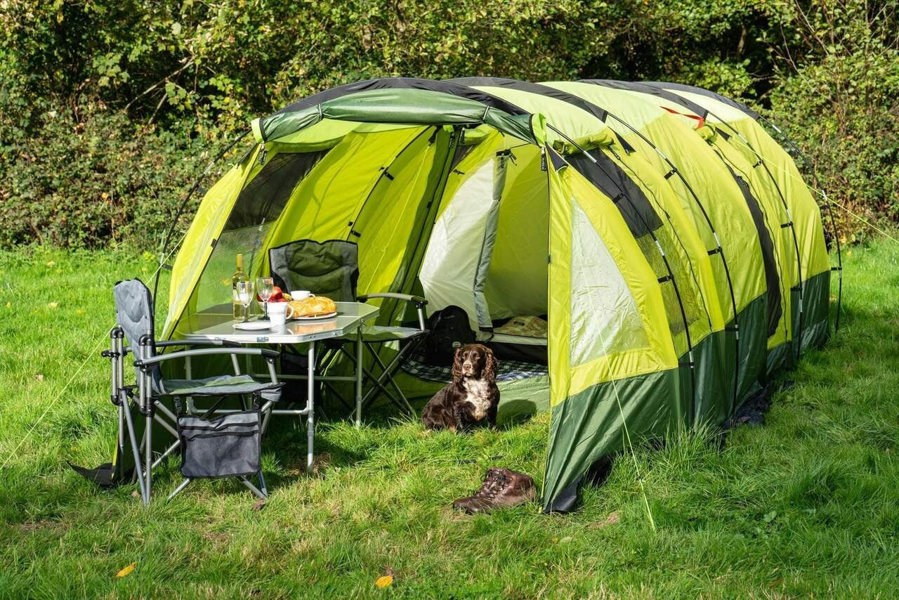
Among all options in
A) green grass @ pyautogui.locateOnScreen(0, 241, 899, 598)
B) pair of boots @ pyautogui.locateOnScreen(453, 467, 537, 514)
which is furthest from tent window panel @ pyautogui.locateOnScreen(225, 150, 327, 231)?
pair of boots @ pyautogui.locateOnScreen(453, 467, 537, 514)

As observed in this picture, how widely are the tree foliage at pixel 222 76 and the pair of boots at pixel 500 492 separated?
6.66m

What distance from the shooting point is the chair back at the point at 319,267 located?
6.17 meters

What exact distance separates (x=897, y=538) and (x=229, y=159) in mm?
7740

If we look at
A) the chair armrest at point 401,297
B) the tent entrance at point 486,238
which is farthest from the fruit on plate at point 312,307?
the tent entrance at point 486,238

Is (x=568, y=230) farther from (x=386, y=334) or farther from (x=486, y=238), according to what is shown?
(x=486, y=238)

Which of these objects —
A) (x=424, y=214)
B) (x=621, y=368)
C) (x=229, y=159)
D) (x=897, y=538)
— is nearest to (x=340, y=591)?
(x=621, y=368)

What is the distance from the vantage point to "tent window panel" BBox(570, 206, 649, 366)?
4645 mm

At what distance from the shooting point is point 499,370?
687 cm

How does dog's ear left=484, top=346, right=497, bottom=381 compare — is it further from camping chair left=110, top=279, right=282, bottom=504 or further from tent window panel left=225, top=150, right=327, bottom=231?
tent window panel left=225, top=150, right=327, bottom=231

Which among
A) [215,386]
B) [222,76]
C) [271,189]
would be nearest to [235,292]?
[215,386]

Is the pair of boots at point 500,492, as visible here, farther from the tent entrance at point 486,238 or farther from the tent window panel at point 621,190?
the tent entrance at point 486,238

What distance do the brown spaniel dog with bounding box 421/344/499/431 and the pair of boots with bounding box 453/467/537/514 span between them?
3.14 feet

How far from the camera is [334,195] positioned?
6.64 meters

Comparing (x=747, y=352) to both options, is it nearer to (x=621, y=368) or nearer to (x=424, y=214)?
(x=621, y=368)
